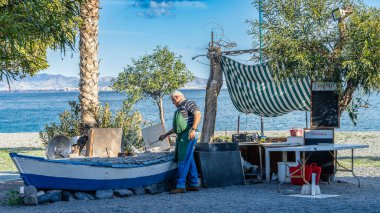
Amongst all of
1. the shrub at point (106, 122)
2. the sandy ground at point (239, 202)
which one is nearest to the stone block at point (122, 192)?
the sandy ground at point (239, 202)

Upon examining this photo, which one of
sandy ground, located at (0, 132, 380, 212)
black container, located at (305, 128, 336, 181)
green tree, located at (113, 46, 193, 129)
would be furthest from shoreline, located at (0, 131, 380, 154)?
sandy ground, located at (0, 132, 380, 212)

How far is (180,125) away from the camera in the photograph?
1116 centimetres

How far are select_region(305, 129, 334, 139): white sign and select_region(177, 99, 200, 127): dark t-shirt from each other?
2.27 m

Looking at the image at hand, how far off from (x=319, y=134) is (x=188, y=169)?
2.46 meters

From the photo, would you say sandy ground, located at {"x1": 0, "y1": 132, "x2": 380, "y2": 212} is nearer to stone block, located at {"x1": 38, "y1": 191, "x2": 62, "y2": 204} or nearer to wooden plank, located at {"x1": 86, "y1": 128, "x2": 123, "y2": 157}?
stone block, located at {"x1": 38, "y1": 191, "x2": 62, "y2": 204}

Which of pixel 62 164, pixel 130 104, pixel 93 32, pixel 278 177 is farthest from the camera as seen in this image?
pixel 130 104

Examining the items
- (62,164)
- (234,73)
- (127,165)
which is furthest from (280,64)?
(62,164)

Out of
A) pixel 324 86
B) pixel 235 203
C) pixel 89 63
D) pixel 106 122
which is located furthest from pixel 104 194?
pixel 89 63

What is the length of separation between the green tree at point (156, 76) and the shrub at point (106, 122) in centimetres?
1413

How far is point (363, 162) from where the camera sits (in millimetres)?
17344

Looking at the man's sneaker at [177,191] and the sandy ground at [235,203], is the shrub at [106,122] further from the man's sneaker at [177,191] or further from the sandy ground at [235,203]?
the sandy ground at [235,203]

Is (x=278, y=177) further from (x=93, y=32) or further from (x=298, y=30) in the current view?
(x=93, y=32)

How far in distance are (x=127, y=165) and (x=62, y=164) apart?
47.1 inches

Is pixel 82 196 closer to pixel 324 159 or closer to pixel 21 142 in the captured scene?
pixel 324 159
